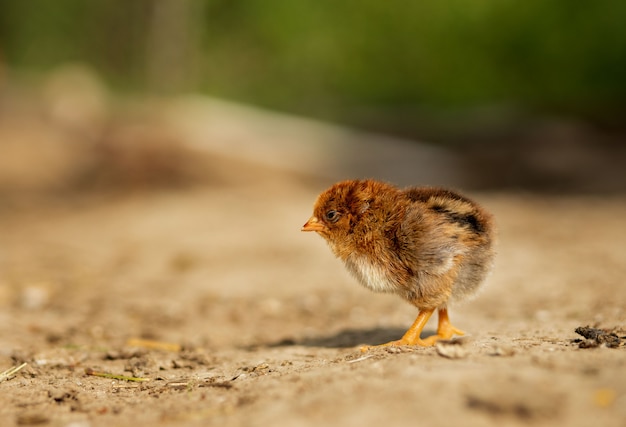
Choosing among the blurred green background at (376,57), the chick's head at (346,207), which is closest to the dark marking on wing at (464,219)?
the chick's head at (346,207)

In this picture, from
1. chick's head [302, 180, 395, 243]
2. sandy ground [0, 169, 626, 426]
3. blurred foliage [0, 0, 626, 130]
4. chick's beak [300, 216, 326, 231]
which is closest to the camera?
sandy ground [0, 169, 626, 426]

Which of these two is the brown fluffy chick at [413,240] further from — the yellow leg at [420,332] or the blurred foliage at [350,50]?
the blurred foliage at [350,50]

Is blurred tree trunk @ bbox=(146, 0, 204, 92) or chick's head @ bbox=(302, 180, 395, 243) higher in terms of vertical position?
blurred tree trunk @ bbox=(146, 0, 204, 92)

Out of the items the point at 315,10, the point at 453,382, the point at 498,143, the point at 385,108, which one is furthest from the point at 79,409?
the point at 315,10

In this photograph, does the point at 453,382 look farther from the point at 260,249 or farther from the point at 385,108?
the point at 385,108

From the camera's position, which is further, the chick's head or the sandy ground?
the chick's head

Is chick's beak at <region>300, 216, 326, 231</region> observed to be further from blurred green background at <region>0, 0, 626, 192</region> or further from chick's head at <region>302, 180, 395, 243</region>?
blurred green background at <region>0, 0, 626, 192</region>

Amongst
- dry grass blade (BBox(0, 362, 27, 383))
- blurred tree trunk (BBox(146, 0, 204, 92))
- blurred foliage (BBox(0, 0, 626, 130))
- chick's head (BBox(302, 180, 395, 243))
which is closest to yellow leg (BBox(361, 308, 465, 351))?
chick's head (BBox(302, 180, 395, 243))
